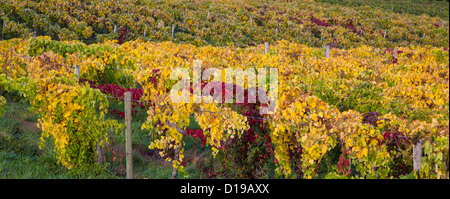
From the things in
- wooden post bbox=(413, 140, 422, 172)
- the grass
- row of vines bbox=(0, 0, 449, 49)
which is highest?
row of vines bbox=(0, 0, 449, 49)

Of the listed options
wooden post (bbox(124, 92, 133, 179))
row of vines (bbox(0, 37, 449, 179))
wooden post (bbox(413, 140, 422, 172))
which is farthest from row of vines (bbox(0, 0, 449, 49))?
wooden post (bbox(413, 140, 422, 172))

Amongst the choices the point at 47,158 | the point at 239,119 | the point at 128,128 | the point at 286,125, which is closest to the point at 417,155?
the point at 286,125

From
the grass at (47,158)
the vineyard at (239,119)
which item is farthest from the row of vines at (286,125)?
the grass at (47,158)

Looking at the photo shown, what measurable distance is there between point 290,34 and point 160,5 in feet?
31.1

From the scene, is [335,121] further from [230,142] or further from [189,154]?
[189,154]

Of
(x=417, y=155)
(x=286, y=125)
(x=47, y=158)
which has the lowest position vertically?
(x=47, y=158)

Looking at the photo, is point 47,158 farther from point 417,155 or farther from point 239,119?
point 417,155

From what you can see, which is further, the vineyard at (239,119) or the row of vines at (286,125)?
the vineyard at (239,119)

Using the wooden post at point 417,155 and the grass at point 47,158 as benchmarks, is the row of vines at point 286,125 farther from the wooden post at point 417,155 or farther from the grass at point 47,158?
the grass at point 47,158

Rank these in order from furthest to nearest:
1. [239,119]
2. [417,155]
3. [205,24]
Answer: [205,24] → [239,119] → [417,155]

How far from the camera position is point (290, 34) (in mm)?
26984

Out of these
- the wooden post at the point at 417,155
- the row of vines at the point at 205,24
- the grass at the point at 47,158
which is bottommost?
the grass at the point at 47,158

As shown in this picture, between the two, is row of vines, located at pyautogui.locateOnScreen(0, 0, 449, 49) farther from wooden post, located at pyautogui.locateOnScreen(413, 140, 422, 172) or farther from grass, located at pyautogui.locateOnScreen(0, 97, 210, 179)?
wooden post, located at pyautogui.locateOnScreen(413, 140, 422, 172)
